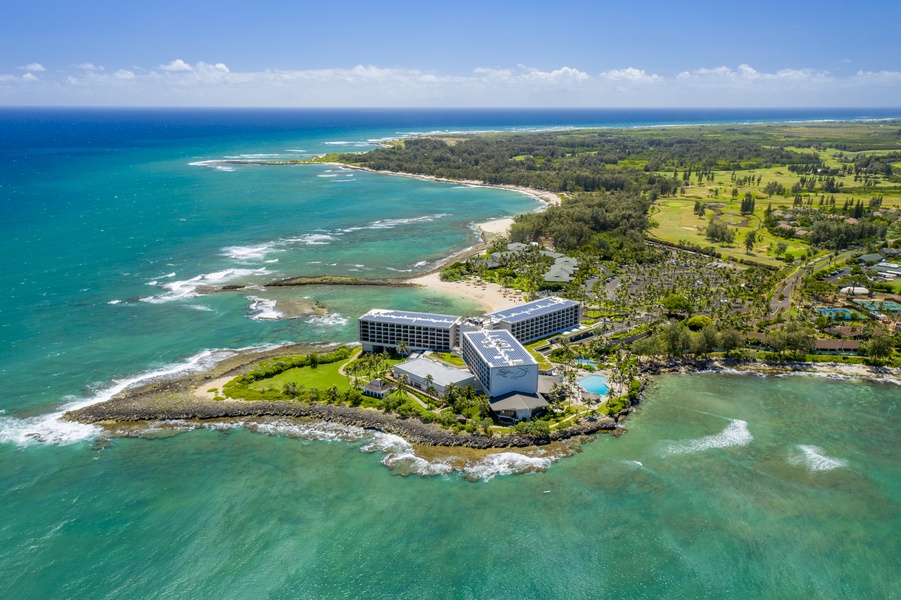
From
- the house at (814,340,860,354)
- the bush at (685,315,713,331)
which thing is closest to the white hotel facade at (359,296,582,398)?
the bush at (685,315,713,331)

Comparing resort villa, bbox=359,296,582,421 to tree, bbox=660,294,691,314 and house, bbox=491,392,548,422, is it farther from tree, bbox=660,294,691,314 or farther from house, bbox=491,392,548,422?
tree, bbox=660,294,691,314

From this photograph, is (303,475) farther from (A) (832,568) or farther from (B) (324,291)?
(B) (324,291)

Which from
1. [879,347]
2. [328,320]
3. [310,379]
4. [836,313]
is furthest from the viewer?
[328,320]

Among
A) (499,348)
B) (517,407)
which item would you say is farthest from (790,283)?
(517,407)

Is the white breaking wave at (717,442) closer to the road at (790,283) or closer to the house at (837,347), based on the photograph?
the house at (837,347)

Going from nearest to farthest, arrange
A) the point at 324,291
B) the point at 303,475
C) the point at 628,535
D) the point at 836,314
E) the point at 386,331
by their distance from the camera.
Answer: the point at 628,535 → the point at 303,475 → the point at 386,331 → the point at 836,314 → the point at 324,291

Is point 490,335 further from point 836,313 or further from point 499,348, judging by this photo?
point 836,313

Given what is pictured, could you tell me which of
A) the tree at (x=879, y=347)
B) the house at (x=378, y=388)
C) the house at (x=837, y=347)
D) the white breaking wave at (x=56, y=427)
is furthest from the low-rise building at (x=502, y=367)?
the tree at (x=879, y=347)

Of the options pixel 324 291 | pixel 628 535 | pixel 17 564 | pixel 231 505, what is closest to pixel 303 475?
pixel 231 505
